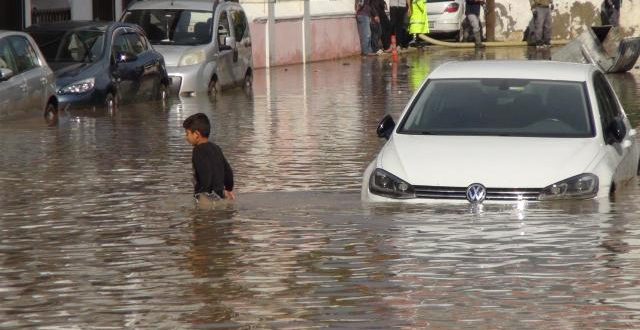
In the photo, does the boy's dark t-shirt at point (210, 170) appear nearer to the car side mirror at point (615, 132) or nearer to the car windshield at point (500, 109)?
the car windshield at point (500, 109)

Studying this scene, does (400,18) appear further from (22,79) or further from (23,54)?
(22,79)

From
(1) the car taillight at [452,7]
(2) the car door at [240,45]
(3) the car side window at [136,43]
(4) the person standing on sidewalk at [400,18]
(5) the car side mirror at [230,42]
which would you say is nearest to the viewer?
(3) the car side window at [136,43]

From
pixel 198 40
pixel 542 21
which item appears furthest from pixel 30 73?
pixel 542 21

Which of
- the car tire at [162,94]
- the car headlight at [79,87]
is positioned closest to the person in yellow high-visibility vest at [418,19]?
the car tire at [162,94]

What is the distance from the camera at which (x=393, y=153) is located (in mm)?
13031

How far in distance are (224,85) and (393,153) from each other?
752 inches

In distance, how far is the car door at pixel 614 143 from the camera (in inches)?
527

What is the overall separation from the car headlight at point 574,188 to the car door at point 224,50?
62.5 feet

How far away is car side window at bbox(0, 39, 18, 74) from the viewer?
73.0 feet

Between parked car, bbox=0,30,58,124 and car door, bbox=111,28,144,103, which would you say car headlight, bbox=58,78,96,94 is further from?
parked car, bbox=0,30,58,124

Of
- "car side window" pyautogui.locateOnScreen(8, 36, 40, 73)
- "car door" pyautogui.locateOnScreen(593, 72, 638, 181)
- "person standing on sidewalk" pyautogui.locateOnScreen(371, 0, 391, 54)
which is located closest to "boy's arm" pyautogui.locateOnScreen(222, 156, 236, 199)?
"car door" pyautogui.locateOnScreen(593, 72, 638, 181)

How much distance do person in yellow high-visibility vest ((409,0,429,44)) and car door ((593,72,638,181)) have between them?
1392 inches

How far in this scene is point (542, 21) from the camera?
5197 centimetres

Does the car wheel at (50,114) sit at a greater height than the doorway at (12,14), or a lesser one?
lesser
